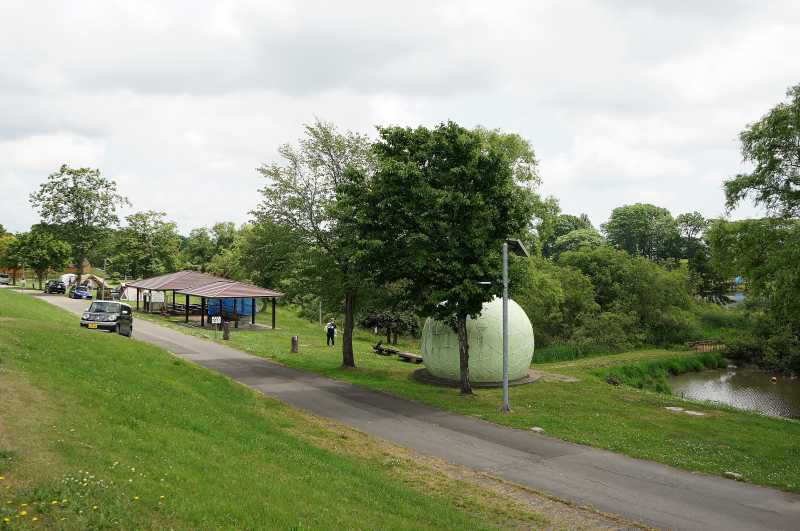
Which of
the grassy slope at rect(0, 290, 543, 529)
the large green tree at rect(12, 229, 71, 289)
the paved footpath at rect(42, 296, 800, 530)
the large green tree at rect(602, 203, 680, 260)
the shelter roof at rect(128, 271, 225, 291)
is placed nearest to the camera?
the grassy slope at rect(0, 290, 543, 529)

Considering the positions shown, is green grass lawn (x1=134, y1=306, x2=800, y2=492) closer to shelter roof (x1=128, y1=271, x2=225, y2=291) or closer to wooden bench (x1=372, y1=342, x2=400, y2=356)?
wooden bench (x1=372, y1=342, x2=400, y2=356)

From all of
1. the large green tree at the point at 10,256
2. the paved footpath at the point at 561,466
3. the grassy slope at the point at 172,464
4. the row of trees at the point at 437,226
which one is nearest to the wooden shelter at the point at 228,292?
the row of trees at the point at 437,226

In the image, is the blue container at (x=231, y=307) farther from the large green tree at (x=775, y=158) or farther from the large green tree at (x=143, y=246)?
the large green tree at (x=775, y=158)

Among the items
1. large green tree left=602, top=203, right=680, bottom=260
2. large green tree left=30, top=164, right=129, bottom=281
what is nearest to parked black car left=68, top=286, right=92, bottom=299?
large green tree left=30, top=164, right=129, bottom=281

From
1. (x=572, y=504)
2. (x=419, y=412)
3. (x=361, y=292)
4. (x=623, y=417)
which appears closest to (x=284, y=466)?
(x=572, y=504)

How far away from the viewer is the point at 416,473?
13930 millimetres

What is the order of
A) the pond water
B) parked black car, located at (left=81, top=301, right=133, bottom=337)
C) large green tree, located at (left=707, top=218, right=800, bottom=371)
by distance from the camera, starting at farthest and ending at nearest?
the pond water
parked black car, located at (left=81, top=301, right=133, bottom=337)
large green tree, located at (left=707, top=218, right=800, bottom=371)

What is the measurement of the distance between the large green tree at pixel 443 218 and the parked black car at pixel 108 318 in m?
15.9

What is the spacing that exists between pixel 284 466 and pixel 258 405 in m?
7.99

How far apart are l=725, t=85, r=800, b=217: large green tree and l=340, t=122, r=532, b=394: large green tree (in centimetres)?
1036

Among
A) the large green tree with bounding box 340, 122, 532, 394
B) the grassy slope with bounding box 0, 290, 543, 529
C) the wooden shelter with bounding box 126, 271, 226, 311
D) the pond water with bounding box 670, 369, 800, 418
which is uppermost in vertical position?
the large green tree with bounding box 340, 122, 532, 394

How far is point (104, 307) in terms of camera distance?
32.0m

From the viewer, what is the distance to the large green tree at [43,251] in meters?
69.8

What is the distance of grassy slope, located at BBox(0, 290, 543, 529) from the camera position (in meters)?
8.01
